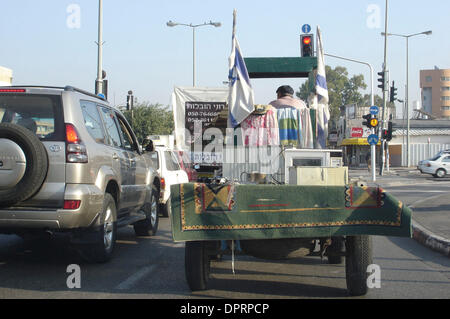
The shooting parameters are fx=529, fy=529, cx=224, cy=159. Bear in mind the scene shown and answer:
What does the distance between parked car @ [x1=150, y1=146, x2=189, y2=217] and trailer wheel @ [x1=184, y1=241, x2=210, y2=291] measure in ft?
20.1

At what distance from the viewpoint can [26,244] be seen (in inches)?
324

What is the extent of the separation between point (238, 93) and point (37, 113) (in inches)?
95.7

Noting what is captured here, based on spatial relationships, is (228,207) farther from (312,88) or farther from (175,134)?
(175,134)

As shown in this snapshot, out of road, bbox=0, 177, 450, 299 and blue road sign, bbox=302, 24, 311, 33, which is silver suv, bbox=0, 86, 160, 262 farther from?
blue road sign, bbox=302, 24, 311, 33

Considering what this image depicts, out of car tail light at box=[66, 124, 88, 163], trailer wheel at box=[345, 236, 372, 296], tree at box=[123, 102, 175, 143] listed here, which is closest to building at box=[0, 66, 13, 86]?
tree at box=[123, 102, 175, 143]

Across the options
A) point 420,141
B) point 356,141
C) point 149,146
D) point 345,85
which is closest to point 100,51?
point 149,146

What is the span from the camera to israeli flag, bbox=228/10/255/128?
6578 millimetres

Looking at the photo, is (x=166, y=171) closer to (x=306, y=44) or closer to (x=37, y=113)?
(x=37, y=113)

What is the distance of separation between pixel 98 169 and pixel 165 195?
538 cm

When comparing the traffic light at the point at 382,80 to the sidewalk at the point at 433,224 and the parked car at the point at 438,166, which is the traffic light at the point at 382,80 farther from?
the sidewalk at the point at 433,224

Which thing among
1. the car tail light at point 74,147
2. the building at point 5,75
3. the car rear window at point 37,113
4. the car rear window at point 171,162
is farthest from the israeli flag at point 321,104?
the building at point 5,75

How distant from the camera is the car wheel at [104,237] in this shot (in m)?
6.41
